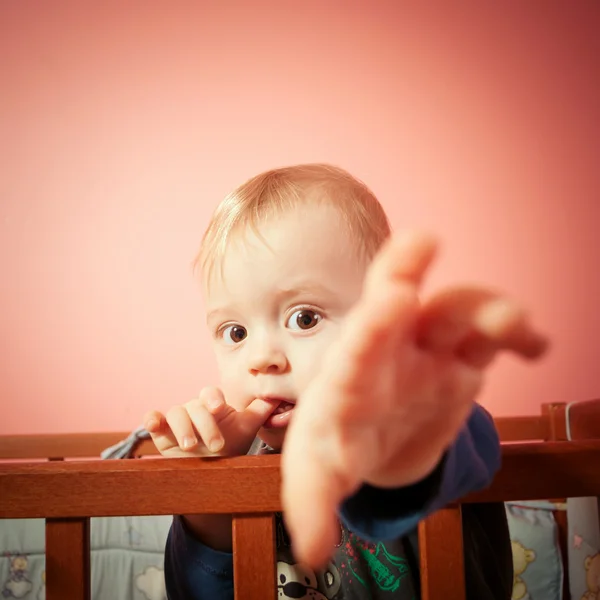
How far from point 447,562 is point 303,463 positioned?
321 mm

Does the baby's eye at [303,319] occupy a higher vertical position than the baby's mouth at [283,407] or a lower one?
higher

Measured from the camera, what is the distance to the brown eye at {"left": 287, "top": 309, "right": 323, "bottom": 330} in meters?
0.62

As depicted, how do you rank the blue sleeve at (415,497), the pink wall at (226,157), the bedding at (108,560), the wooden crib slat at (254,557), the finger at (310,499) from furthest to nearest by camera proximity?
the pink wall at (226,157)
the bedding at (108,560)
the wooden crib slat at (254,557)
the blue sleeve at (415,497)
the finger at (310,499)

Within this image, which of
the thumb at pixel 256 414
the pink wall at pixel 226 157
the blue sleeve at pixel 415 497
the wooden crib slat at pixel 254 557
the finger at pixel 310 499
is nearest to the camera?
the finger at pixel 310 499

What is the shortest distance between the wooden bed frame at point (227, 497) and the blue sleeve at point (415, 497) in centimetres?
11

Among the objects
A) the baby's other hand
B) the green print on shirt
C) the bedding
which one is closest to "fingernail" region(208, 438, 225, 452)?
the baby's other hand

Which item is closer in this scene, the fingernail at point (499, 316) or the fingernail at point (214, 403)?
the fingernail at point (499, 316)

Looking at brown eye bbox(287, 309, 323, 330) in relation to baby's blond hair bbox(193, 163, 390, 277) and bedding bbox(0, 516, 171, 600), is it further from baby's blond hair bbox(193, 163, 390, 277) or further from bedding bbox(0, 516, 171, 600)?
bedding bbox(0, 516, 171, 600)

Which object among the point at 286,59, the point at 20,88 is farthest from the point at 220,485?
the point at 20,88

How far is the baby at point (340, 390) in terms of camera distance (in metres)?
0.24

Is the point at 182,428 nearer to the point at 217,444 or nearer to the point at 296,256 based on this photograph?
the point at 217,444

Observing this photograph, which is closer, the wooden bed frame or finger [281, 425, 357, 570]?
finger [281, 425, 357, 570]

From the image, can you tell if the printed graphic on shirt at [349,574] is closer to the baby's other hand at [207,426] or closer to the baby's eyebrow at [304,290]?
the baby's other hand at [207,426]

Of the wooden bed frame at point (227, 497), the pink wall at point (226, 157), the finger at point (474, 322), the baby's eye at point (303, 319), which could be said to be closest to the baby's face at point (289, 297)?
the baby's eye at point (303, 319)
